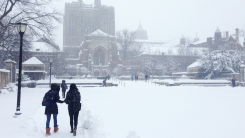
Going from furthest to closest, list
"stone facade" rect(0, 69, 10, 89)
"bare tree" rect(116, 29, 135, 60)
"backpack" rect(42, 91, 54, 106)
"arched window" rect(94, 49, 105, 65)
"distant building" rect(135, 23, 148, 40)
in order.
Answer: "distant building" rect(135, 23, 148, 40), "bare tree" rect(116, 29, 135, 60), "arched window" rect(94, 49, 105, 65), "stone facade" rect(0, 69, 10, 89), "backpack" rect(42, 91, 54, 106)

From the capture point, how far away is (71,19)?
9325 cm

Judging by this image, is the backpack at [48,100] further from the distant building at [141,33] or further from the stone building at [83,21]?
the distant building at [141,33]

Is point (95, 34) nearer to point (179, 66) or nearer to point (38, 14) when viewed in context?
point (179, 66)

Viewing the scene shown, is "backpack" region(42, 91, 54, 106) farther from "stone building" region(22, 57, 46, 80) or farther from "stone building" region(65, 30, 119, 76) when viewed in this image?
"stone building" region(65, 30, 119, 76)

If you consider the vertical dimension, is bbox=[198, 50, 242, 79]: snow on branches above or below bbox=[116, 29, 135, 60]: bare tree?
below

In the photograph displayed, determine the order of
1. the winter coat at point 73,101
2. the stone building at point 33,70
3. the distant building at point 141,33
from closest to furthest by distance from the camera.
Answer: the winter coat at point 73,101
the stone building at point 33,70
the distant building at point 141,33

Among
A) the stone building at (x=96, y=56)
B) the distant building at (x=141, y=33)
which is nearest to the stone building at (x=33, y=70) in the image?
the stone building at (x=96, y=56)

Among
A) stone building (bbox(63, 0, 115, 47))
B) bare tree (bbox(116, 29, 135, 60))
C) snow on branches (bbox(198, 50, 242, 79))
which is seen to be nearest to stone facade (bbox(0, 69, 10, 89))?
snow on branches (bbox(198, 50, 242, 79))

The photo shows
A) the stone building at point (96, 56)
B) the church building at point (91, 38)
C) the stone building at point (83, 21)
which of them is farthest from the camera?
the stone building at point (83, 21)

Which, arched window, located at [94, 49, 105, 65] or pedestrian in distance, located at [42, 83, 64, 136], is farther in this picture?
arched window, located at [94, 49, 105, 65]

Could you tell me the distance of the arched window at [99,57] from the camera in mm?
67562

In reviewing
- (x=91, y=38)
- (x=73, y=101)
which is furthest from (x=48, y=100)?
(x=91, y=38)

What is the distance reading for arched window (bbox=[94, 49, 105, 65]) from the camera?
222 feet

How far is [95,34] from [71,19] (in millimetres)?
29852
